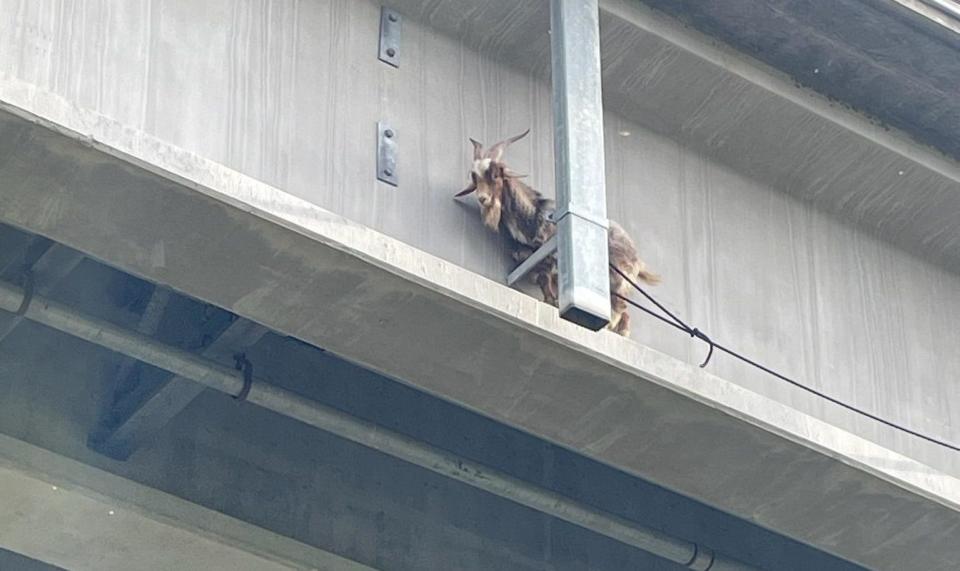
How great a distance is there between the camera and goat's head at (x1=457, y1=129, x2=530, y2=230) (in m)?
8.04

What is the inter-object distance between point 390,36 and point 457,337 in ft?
4.71

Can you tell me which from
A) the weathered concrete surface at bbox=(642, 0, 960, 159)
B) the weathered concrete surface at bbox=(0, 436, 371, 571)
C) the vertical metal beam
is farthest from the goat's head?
the weathered concrete surface at bbox=(0, 436, 371, 571)

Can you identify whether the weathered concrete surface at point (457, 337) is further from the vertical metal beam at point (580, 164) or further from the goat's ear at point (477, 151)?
the goat's ear at point (477, 151)

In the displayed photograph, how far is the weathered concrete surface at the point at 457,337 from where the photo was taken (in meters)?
6.96

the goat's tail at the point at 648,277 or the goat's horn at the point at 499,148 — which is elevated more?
the goat's horn at the point at 499,148

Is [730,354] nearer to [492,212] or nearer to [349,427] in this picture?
[492,212]

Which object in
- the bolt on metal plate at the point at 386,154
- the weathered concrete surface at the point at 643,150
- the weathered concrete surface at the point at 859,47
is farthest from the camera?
the weathered concrete surface at the point at 859,47

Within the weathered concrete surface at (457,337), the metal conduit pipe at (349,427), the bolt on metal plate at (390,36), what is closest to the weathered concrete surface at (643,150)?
the bolt on metal plate at (390,36)

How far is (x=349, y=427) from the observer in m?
8.49

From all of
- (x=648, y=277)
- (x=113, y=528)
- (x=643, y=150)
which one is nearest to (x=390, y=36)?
(x=643, y=150)

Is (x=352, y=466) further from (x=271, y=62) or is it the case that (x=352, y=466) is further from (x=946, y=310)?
(x=946, y=310)

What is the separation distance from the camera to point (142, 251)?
7.33 m

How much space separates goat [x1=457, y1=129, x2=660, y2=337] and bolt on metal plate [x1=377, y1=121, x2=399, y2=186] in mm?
308

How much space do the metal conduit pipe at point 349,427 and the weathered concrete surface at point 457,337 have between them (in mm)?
579
